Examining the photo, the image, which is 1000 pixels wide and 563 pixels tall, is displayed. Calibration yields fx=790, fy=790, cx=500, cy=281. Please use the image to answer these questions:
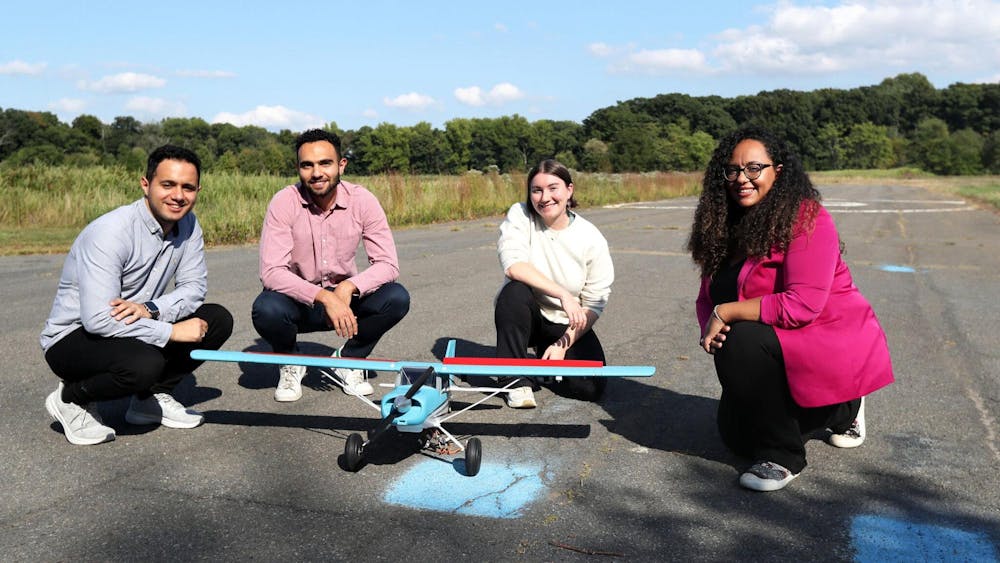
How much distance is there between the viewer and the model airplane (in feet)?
11.4

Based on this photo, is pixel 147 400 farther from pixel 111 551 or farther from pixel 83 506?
pixel 111 551

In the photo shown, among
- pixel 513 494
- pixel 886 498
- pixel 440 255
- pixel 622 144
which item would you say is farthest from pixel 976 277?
pixel 622 144

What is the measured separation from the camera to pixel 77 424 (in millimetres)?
3932

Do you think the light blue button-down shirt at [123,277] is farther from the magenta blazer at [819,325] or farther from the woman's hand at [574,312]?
the magenta blazer at [819,325]

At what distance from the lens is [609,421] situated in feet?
14.6

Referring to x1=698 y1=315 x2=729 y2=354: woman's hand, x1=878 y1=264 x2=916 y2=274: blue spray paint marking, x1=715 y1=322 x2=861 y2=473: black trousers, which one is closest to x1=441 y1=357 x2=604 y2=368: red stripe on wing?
x1=698 y1=315 x2=729 y2=354: woman's hand

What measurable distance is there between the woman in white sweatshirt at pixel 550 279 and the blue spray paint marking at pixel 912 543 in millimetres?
1966

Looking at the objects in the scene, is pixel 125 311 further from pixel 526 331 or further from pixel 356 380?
pixel 526 331

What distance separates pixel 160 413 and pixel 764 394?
10.2 ft

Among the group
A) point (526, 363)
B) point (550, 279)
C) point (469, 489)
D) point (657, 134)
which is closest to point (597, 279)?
point (550, 279)

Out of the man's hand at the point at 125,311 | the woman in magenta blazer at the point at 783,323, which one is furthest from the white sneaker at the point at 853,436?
the man's hand at the point at 125,311

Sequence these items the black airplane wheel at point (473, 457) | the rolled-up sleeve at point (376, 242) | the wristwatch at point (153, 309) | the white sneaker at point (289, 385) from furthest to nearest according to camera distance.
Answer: the rolled-up sleeve at point (376, 242) < the white sneaker at point (289, 385) < the wristwatch at point (153, 309) < the black airplane wheel at point (473, 457)

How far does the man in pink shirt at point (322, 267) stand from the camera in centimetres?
471

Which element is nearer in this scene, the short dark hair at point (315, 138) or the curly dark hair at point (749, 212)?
the curly dark hair at point (749, 212)
